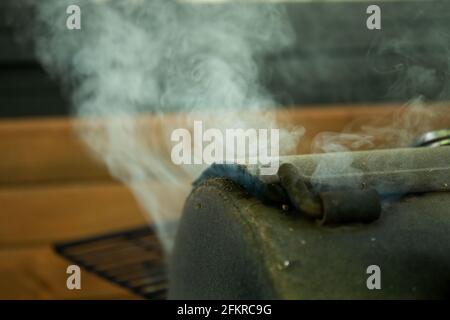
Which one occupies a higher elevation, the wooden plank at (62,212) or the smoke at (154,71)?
the smoke at (154,71)

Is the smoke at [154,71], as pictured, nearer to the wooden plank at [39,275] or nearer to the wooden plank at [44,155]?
the wooden plank at [44,155]

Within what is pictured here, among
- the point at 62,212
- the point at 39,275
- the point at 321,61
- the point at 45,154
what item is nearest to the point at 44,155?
the point at 45,154

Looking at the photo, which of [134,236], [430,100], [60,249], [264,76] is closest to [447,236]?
[430,100]

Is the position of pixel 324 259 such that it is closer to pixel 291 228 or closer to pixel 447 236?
pixel 291 228

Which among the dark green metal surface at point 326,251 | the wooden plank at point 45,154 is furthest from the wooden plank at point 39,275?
the dark green metal surface at point 326,251

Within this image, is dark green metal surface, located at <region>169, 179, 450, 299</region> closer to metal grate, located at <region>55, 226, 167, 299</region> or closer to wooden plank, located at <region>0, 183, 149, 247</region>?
metal grate, located at <region>55, 226, 167, 299</region>

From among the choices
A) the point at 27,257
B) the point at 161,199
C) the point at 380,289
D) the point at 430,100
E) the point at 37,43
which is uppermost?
the point at 37,43
